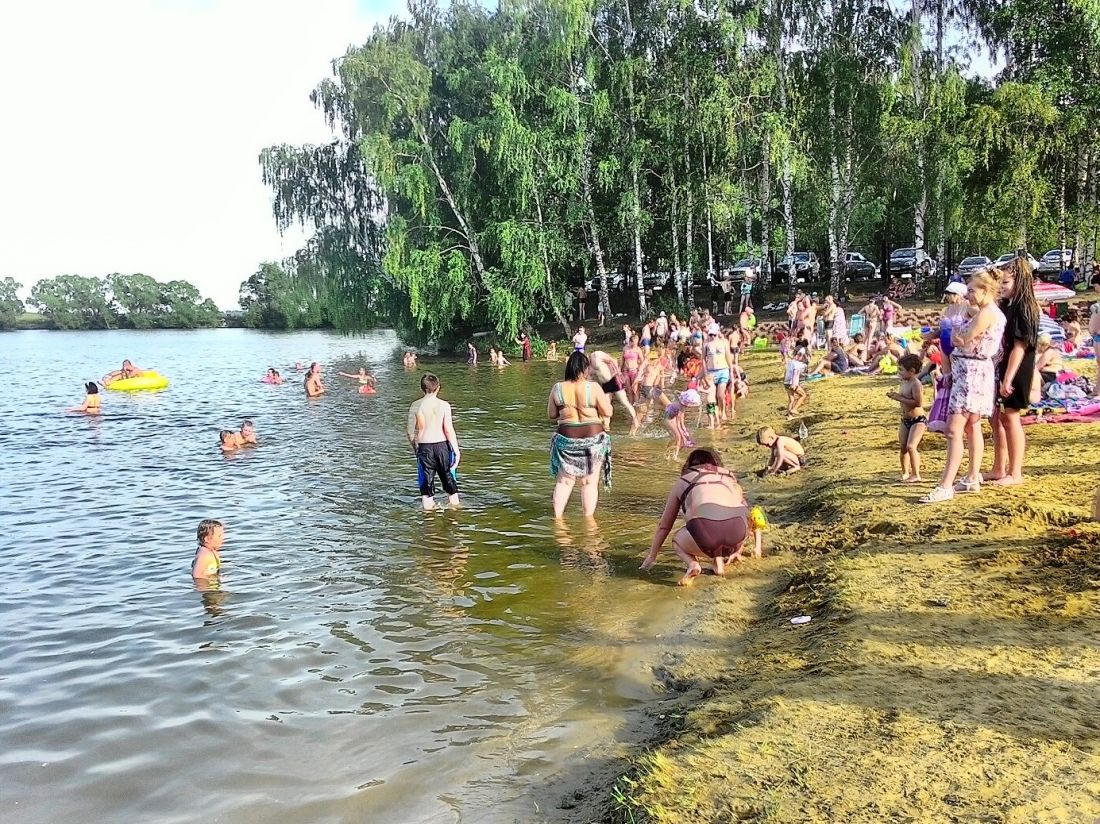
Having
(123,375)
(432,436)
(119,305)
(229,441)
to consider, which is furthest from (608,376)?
(119,305)

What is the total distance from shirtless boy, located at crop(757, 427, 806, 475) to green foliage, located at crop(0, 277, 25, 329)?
5695 inches

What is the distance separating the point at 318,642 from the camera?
20.2 feet

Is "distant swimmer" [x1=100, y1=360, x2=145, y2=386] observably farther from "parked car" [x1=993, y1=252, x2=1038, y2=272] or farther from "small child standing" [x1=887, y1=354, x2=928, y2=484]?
"small child standing" [x1=887, y1=354, x2=928, y2=484]

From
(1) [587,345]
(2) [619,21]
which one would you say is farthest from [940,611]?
(2) [619,21]

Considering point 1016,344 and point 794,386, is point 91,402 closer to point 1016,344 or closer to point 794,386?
point 794,386

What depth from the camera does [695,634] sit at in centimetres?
570

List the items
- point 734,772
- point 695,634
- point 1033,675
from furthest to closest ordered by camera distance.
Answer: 1. point 695,634
2. point 1033,675
3. point 734,772

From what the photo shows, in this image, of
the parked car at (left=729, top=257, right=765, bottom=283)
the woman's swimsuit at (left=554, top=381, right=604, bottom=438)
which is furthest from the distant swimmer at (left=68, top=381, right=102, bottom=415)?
the parked car at (left=729, top=257, right=765, bottom=283)

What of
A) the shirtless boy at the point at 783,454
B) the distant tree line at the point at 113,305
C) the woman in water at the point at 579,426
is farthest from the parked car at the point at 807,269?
the distant tree line at the point at 113,305

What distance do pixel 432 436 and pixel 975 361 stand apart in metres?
5.66

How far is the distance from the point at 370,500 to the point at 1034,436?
26.7 ft

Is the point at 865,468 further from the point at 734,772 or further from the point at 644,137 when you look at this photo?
the point at 644,137

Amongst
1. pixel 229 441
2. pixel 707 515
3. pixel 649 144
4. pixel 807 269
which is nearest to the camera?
pixel 707 515

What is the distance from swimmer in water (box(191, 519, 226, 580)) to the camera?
305 inches
